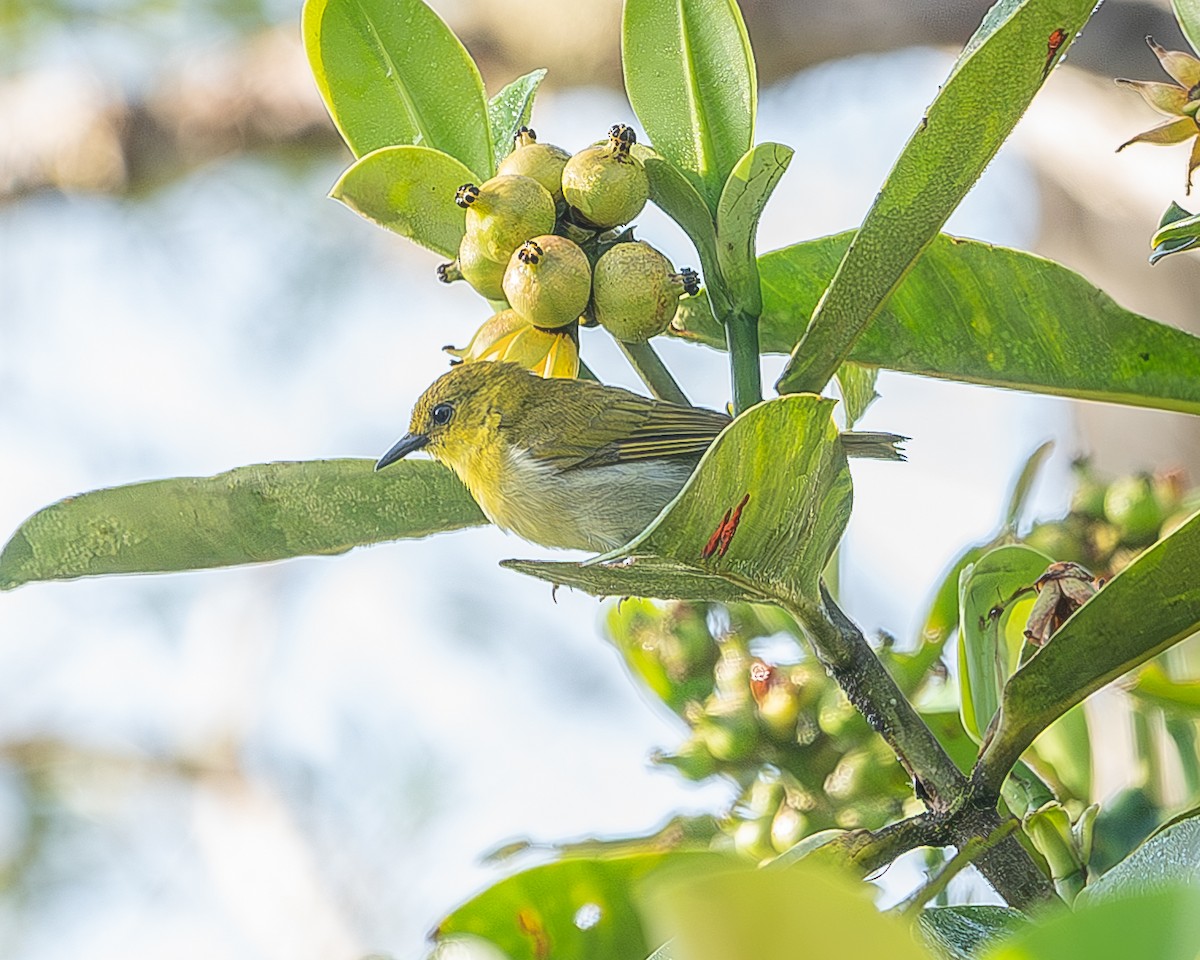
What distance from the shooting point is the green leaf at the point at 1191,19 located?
2.81ft

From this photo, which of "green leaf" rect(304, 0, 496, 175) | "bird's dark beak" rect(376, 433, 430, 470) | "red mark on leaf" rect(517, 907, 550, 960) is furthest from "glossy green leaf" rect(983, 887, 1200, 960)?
"bird's dark beak" rect(376, 433, 430, 470)

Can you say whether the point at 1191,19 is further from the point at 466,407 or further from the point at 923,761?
the point at 466,407

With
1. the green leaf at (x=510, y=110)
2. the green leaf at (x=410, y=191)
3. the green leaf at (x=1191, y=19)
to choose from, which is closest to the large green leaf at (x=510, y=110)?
the green leaf at (x=510, y=110)

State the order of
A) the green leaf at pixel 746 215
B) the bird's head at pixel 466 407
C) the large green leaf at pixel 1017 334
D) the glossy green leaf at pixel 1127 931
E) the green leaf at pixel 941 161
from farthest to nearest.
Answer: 1. the bird's head at pixel 466 407
2. the large green leaf at pixel 1017 334
3. the green leaf at pixel 746 215
4. the green leaf at pixel 941 161
5. the glossy green leaf at pixel 1127 931

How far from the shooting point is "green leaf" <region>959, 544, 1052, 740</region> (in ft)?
2.97

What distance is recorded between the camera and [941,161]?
0.74 m

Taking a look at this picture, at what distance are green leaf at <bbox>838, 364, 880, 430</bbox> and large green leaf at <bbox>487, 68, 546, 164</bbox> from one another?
0.99 feet

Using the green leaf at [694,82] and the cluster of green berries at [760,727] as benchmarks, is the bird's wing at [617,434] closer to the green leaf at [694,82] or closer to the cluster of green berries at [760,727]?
the cluster of green berries at [760,727]

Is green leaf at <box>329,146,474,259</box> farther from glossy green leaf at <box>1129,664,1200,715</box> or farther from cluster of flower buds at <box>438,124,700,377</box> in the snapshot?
glossy green leaf at <box>1129,664,1200,715</box>

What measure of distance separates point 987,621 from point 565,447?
2.44 feet

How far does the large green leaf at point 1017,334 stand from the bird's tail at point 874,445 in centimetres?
45

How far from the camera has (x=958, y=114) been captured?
2.35 ft

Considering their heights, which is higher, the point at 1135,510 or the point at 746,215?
the point at 746,215

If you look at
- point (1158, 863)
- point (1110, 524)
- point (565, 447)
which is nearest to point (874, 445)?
point (1110, 524)
